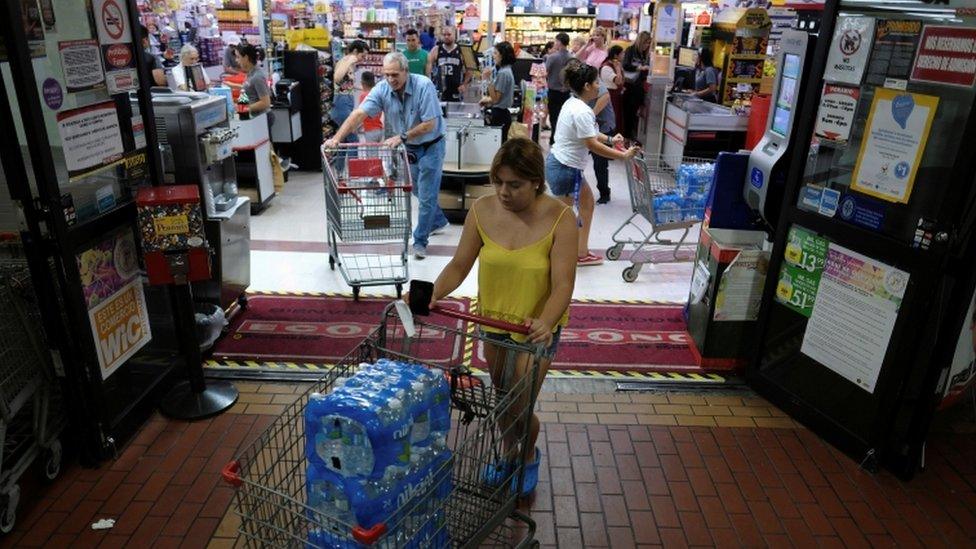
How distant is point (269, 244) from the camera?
6875mm

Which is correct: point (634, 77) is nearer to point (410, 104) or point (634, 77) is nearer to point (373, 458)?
point (410, 104)

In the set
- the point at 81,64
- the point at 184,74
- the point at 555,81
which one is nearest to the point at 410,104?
the point at 184,74

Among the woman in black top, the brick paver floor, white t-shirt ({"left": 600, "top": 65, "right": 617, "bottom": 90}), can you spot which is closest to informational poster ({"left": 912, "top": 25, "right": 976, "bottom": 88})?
the brick paver floor

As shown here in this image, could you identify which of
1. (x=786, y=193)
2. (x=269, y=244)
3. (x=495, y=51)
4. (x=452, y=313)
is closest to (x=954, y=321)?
(x=786, y=193)

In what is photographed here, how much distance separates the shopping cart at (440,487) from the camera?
1961 millimetres

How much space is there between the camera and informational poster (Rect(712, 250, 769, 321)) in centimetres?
432

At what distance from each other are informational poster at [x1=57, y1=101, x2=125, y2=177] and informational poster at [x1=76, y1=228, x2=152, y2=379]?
399mm

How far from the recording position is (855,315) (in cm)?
363

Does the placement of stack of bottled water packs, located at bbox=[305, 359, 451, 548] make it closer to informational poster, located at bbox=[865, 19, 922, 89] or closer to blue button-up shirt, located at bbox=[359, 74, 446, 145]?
informational poster, located at bbox=[865, 19, 922, 89]

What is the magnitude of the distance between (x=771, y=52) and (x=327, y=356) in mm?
8575

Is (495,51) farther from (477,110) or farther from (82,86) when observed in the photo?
(82,86)

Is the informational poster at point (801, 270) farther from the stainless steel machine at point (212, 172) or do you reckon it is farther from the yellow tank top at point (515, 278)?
the stainless steel machine at point (212, 172)

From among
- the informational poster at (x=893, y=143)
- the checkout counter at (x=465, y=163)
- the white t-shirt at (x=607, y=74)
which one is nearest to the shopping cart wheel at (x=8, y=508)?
the informational poster at (x=893, y=143)

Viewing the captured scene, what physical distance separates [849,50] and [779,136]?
681 mm
